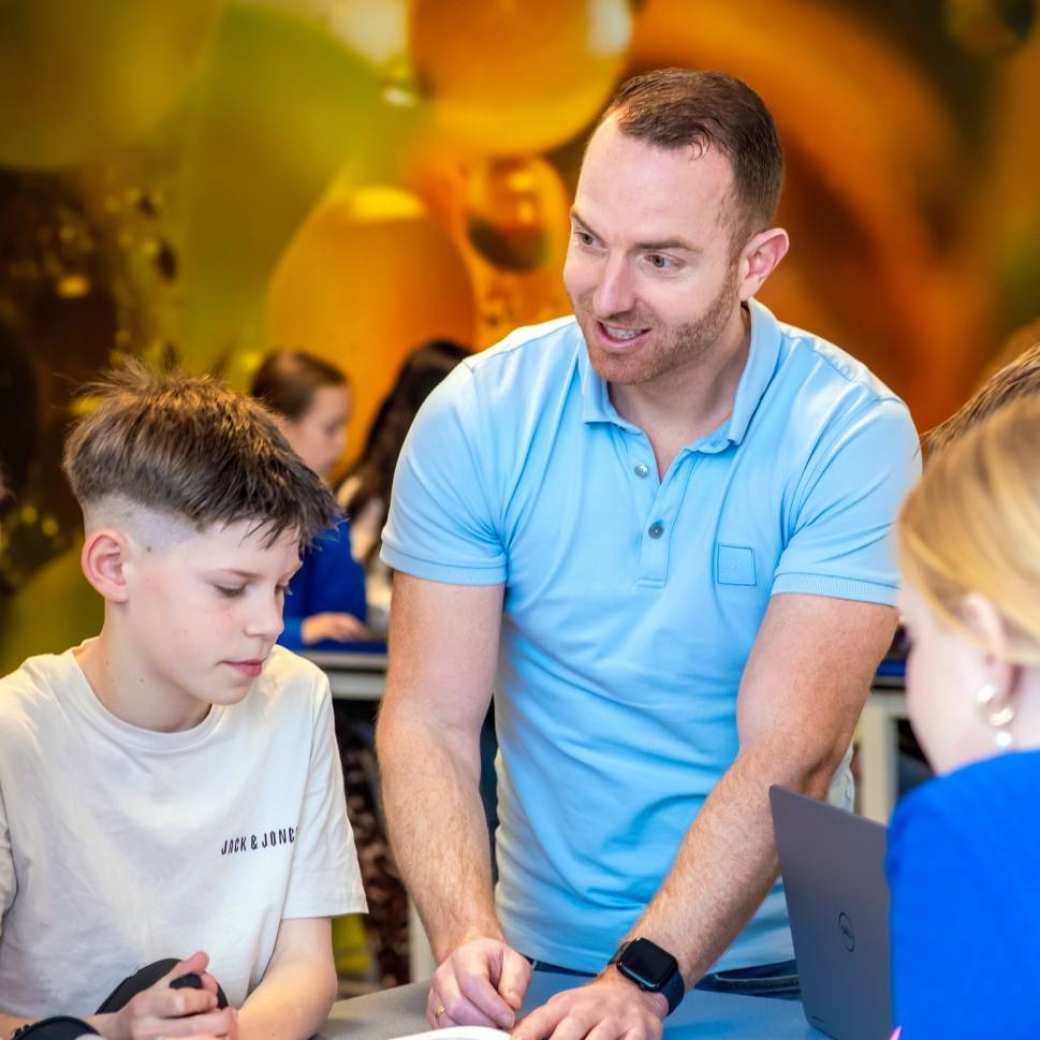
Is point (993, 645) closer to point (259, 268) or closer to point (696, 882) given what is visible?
point (696, 882)

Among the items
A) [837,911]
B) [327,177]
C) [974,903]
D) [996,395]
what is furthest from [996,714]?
[327,177]

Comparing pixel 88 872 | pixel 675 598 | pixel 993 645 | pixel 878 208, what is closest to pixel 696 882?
pixel 675 598

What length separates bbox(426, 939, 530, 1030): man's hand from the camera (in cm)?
166

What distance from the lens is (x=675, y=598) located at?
2.01m

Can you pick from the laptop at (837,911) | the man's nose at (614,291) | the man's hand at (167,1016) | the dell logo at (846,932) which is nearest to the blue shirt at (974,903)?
the laptop at (837,911)

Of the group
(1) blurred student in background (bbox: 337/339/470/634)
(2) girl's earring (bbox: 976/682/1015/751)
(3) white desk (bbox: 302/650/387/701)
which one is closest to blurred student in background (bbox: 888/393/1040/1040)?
(2) girl's earring (bbox: 976/682/1015/751)

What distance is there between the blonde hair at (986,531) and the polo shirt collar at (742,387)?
83 centimetres

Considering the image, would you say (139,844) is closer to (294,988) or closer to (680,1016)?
(294,988)

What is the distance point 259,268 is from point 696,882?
147 inches

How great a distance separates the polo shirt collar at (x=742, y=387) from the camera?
6.69 ft

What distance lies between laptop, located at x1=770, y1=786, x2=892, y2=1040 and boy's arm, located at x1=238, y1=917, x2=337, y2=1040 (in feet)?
1.52

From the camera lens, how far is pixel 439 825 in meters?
1.94

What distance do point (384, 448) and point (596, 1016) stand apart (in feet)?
11.2

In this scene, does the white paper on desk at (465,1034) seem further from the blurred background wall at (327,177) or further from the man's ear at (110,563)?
the blurred background wall at (327,177)
